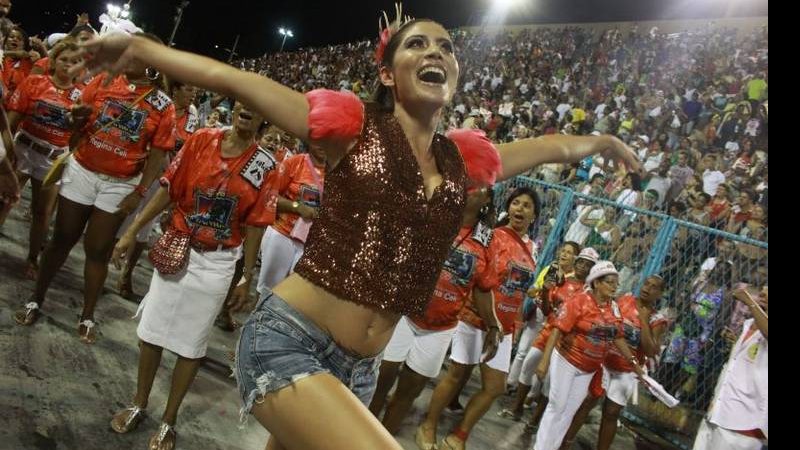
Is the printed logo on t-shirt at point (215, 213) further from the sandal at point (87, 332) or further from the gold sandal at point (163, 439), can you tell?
the sandal at point (87, 332)

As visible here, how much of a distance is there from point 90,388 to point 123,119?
6.28ft

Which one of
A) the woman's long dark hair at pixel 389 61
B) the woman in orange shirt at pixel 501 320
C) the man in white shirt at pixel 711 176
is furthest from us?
the man in white shirt at pixel 711 176

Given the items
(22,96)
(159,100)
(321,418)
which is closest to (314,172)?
(159,100)

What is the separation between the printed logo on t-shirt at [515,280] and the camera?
5.30m

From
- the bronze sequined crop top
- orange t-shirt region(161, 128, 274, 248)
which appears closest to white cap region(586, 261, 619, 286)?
orange t-shirt region(161, 128, 274, 248)

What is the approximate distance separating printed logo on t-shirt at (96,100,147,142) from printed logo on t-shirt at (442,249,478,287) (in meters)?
2.54

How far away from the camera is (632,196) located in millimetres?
8281

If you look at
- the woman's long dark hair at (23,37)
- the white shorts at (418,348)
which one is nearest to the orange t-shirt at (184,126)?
the woman's long dark hair at (23,37)

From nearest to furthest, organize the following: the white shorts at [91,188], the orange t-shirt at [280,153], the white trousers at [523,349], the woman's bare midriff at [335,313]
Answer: the woman's bare midriff at [335,313] → the white shorts at [91,188] → the orange t-shirt at [280,153] → the white trousers at [523,349]

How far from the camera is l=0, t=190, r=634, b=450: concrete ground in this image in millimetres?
3273

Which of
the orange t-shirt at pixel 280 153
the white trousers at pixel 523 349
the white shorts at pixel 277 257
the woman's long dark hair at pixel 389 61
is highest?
the woman's long dark hair at pixel 389 61

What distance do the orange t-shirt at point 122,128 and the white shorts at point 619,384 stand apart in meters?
4.45
